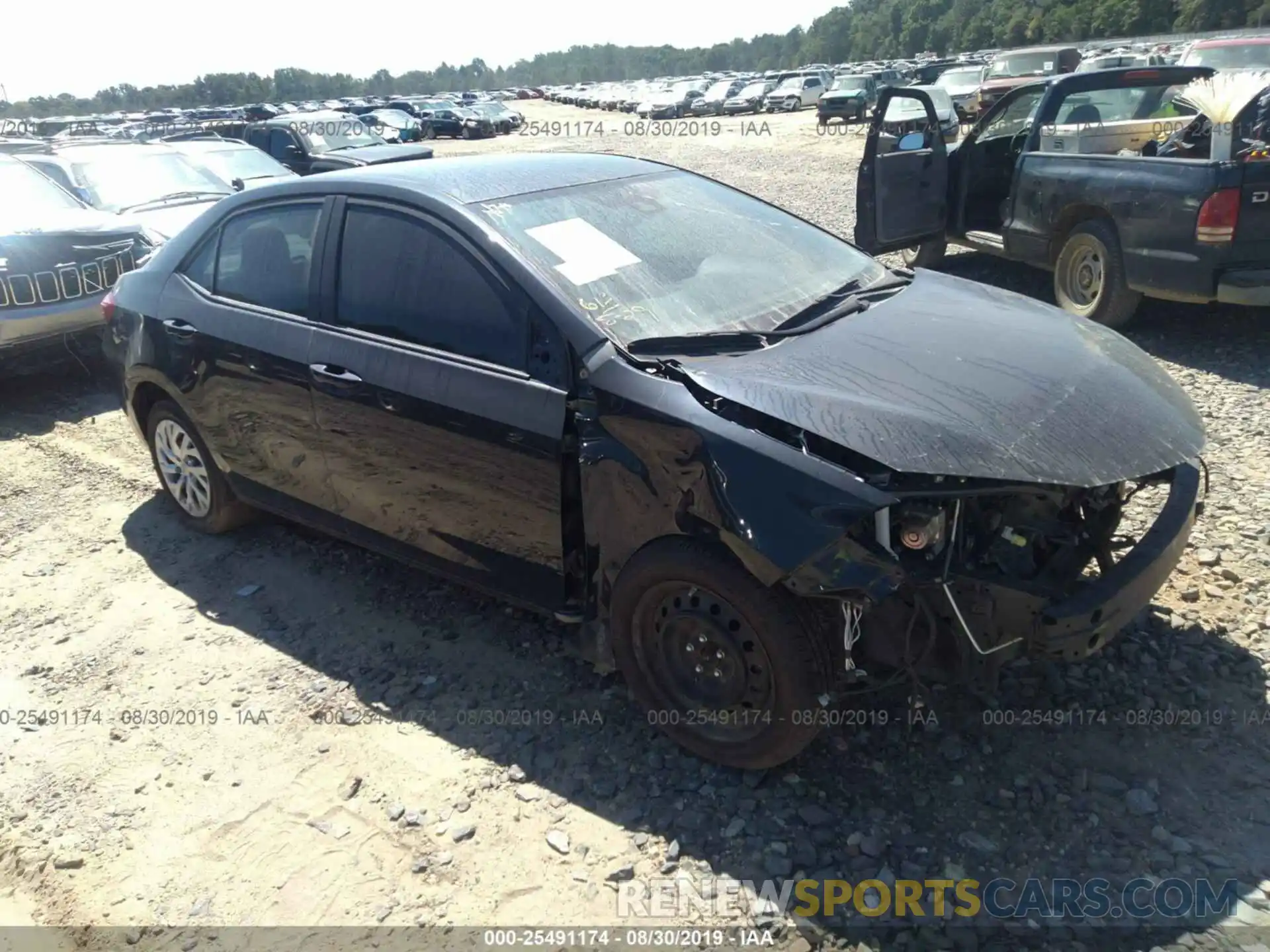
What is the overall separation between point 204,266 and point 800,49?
361 feet

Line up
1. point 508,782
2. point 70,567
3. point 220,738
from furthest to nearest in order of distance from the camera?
point 70,567 < point 220,738 < point 508,782

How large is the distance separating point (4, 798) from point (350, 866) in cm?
136

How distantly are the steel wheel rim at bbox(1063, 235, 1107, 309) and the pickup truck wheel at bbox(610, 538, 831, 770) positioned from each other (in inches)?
209

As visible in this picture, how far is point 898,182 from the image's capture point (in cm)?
800

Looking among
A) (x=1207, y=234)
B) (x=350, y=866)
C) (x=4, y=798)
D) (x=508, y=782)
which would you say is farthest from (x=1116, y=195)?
(x=4, y=798)

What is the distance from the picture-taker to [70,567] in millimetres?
4719

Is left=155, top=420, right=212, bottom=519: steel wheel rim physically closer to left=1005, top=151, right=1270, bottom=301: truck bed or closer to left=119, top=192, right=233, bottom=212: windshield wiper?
left=119, top=192, right=233, bottom=212: windshield wiper

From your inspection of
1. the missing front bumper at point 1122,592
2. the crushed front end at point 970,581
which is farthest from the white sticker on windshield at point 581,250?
the missing front bumper at point 1122,592

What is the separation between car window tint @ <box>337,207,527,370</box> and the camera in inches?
129

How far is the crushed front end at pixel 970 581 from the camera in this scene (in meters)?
2.59

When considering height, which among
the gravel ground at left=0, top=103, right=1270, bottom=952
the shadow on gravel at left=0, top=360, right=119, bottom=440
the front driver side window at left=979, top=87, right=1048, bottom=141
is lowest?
the shadow on gravel at left=0, top=360, right=119, bottom=440

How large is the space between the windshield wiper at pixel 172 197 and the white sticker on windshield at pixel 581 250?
266 inches

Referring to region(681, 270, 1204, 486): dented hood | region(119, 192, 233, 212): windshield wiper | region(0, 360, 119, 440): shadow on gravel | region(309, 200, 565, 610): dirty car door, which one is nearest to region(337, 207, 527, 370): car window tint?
region(309, 200, 565, 610): dirty car door

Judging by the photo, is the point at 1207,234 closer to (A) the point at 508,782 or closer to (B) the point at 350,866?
(A) the point at 508,782
